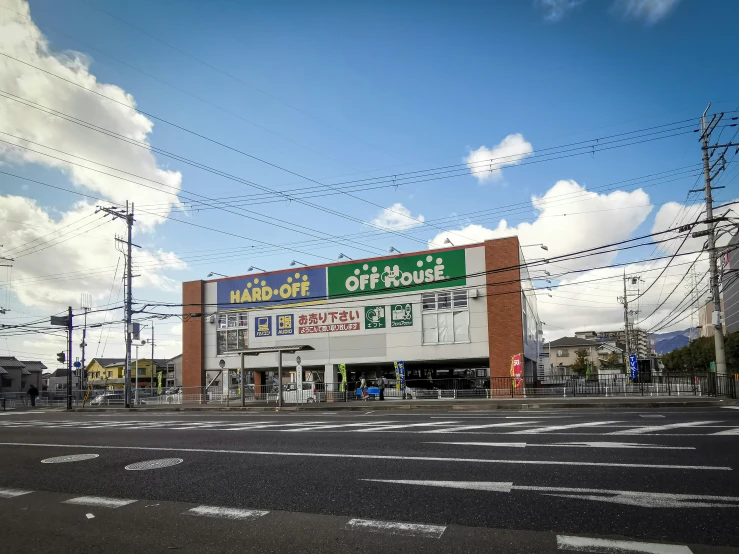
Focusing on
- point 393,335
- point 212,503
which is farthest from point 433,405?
point 212,503

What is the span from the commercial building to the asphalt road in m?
22.4

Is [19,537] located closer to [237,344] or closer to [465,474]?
[465,474]

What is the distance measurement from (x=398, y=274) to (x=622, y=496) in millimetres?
33028

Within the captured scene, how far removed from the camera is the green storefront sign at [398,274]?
122 ft

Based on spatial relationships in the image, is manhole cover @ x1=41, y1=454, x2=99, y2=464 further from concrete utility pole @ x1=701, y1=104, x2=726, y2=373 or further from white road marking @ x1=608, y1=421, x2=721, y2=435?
concrete utility pole @ x1=701, y1=104, x2=726, y2=373

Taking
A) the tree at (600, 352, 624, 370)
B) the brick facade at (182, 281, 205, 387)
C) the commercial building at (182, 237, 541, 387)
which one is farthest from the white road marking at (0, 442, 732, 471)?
the tree at (600, 352, 624, 370)

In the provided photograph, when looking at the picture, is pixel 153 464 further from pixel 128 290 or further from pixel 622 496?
pixel 128 290

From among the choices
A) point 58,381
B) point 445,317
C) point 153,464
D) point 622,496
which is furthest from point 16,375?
point 622,496

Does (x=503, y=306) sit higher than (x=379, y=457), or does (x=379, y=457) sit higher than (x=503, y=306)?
(x=503, y=306)

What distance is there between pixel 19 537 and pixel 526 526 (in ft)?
16.6

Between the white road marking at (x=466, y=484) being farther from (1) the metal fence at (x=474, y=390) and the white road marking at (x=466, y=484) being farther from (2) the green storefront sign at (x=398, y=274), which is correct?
(2) the green storefront sign at (x=398, y=274)

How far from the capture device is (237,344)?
45.2 metres

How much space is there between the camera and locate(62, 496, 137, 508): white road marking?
638cm

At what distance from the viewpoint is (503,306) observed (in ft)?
116
